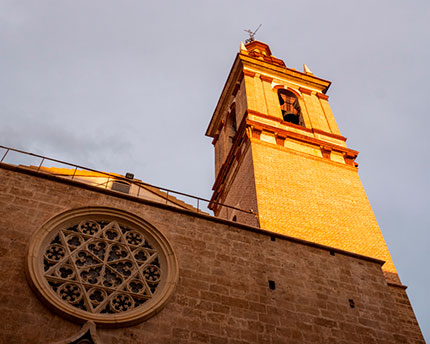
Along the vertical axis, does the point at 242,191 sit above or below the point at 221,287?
above

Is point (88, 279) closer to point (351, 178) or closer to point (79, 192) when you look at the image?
point (79, 192)

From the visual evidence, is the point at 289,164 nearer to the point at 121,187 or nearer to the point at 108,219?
the point at 121,187

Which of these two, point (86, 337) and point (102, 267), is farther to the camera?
point (102, 267)

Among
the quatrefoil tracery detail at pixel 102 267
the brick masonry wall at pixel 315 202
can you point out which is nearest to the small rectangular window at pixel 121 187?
the quatrefoil tracery detail at pixel 102 267

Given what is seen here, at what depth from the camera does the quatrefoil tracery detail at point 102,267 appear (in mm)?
8438

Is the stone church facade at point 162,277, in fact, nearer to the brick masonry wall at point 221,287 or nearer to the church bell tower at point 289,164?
the brick masonry wall at point 221,287

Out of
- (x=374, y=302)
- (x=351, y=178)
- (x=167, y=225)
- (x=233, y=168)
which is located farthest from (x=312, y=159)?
(x=167, y=225)

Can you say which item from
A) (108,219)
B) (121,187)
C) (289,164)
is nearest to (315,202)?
(289,164)

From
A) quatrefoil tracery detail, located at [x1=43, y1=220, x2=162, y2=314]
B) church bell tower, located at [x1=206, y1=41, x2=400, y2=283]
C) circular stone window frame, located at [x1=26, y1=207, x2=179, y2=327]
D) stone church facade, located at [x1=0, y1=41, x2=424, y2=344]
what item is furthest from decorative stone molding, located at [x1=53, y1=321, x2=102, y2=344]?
church bell tower, located at [x1=206, y1=41, x2=400, y2=283]

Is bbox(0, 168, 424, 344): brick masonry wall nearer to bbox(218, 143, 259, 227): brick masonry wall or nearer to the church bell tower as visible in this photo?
the church bell tower

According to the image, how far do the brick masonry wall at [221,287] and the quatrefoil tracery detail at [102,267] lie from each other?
46cm

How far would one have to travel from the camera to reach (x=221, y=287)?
31.2ft

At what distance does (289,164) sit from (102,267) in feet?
31.9

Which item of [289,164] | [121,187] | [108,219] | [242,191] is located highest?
[289,164]
